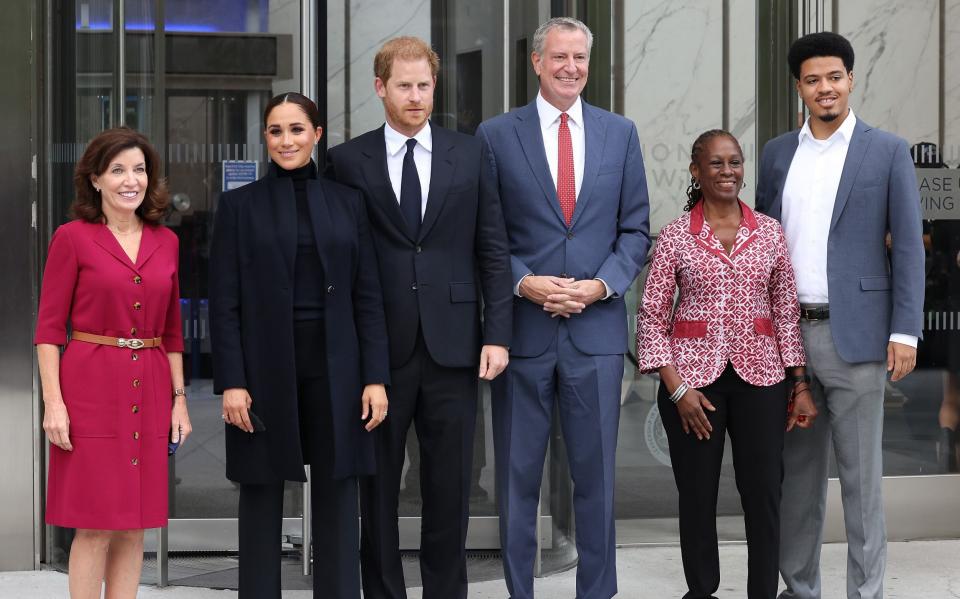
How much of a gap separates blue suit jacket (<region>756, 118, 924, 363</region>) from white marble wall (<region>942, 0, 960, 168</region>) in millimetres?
1751

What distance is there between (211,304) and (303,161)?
545mm

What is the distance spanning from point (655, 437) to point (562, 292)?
6.31 ft

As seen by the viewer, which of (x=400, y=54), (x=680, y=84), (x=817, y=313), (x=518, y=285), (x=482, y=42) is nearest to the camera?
(x=400, y=54)

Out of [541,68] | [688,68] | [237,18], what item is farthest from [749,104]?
[237,18]

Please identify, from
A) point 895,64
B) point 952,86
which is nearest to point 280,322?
point 895,64

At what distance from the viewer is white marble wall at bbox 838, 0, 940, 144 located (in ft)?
19.6

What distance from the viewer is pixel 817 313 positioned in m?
4.43

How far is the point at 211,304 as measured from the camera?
13.3ft

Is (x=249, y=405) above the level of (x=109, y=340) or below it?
below

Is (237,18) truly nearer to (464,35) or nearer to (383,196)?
(464,35)

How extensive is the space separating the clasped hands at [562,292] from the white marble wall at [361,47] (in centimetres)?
169

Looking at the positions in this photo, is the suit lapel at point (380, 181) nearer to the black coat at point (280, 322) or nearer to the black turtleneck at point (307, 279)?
the black coat at point (280, 322)

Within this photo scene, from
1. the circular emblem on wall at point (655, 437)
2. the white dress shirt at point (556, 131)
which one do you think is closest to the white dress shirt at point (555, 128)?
the white dress shirt at point (556, 131)

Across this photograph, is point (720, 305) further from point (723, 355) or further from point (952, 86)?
point (952, 86)
